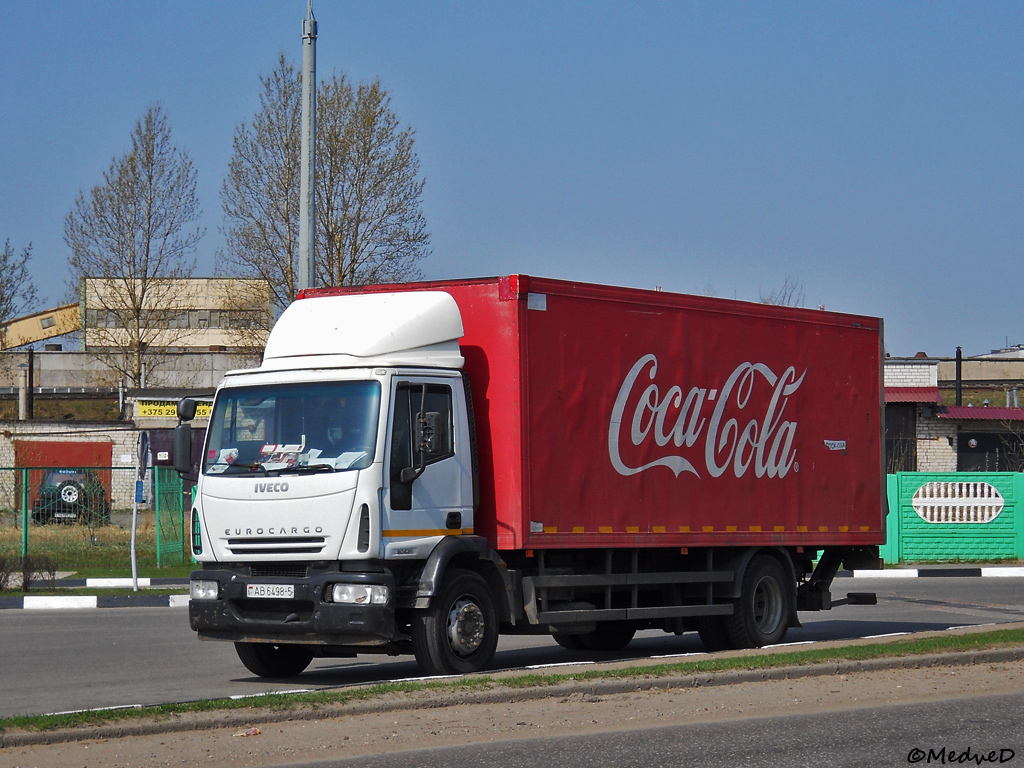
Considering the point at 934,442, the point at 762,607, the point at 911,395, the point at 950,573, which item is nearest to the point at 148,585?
the point at 762,607

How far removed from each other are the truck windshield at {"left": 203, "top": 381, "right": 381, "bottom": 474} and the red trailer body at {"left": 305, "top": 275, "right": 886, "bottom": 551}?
122 centimetres

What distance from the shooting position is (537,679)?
9.30 m

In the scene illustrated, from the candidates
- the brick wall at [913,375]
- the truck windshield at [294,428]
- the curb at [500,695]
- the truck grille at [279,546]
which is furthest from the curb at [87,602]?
the brick wall at [913,375]

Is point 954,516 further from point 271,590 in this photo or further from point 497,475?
point 271,590

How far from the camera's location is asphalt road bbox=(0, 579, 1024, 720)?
33.4 ft

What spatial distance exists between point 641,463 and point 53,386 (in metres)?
59.3

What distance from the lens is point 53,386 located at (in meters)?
65.8

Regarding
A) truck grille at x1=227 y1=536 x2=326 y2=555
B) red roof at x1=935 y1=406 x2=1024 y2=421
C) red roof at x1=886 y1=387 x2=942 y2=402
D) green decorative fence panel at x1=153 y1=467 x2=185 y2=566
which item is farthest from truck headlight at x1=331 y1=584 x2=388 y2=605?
red roof at x1=935 y1=406 x2=1024 y2=421

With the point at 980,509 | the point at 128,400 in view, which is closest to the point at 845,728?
the point at 980,509

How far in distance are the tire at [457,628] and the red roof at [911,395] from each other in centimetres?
3102

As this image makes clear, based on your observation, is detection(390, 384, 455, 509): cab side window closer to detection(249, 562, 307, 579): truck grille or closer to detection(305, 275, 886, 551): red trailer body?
detection(305, 275, 886, 551): red trailer body

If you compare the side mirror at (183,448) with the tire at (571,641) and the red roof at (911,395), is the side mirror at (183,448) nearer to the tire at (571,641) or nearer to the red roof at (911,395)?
the tire at (571,641)

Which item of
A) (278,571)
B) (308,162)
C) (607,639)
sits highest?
(308,162)

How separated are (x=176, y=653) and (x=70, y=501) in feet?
36.6
